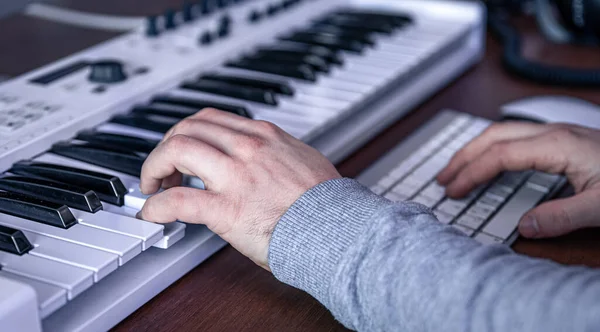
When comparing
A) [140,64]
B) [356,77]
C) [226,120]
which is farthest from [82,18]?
[226,120]

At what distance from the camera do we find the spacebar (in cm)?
85

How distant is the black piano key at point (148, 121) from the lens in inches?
37.5

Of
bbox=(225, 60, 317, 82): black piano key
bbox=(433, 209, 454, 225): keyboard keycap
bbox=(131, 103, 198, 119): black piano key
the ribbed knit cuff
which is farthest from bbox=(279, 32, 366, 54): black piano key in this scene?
the ribbed knit cuff

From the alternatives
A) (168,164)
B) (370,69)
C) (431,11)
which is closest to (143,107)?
(168,164)

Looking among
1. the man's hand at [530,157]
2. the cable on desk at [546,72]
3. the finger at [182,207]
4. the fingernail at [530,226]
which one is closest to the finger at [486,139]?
the man's hand at [530,157]

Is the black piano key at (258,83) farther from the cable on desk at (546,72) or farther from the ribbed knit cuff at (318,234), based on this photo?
the cable on desk at (546,72)

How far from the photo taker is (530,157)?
930 mm

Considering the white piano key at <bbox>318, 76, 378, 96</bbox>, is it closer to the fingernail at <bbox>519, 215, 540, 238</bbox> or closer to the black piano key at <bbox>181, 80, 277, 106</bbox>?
the black piano key at <bbox>181, 80, 277, 106</bbox>

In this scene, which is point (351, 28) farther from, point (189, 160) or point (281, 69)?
point (189, 160)

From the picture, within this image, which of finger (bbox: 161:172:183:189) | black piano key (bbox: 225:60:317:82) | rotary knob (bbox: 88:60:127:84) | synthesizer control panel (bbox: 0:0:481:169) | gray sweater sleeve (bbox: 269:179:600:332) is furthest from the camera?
black piano key (bbox: 225:60:317:82)

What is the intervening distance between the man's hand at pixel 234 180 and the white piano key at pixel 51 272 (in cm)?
12

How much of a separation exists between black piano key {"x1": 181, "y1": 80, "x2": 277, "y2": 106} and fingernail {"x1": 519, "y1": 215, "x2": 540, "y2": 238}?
398 millimetres

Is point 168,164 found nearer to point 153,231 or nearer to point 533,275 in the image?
point 153,231

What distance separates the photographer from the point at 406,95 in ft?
4.04
